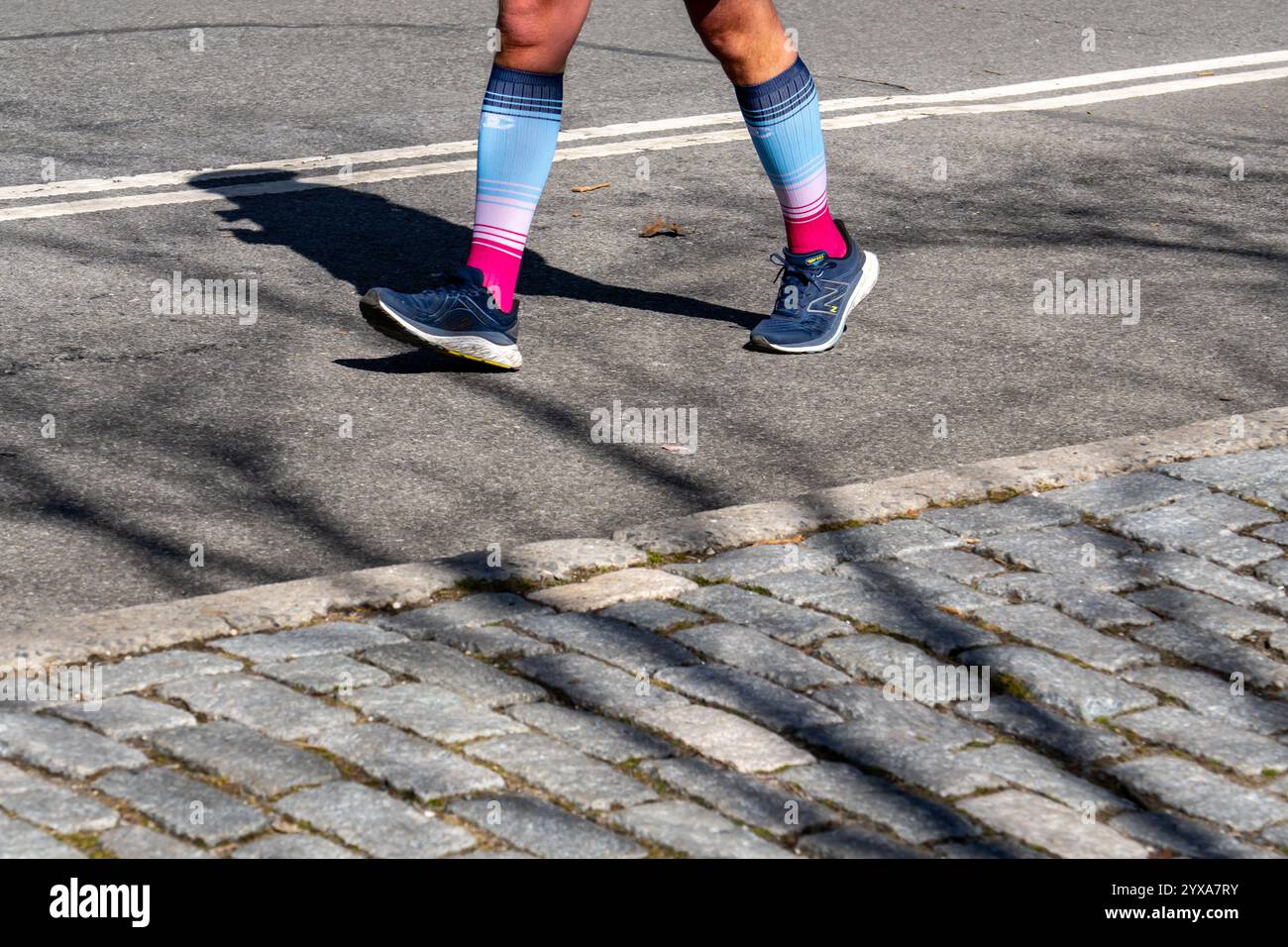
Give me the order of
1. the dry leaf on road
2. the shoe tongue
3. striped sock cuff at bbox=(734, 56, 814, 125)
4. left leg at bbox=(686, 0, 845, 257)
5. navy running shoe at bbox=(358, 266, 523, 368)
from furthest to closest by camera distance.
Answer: the dry leaf on road → the shoe tongue → striped sock cuff at bbox=(734, 56, 814, 125) → left leg at bbox=(686, 0, 845, 257) → navy running shoe at bbox=(358, 266, 523, 368)

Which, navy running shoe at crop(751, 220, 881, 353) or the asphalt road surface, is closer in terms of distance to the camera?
the asphalt road surface

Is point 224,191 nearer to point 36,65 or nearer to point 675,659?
point 36,65

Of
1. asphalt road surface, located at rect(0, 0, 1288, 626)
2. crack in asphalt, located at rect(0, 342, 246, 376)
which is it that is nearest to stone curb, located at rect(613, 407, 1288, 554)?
asphalt road surface, located at rect(0, 0, 1288, 626)

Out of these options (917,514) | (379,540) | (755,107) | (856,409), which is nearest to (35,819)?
(379,540)

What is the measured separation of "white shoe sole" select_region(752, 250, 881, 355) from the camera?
5.19 m

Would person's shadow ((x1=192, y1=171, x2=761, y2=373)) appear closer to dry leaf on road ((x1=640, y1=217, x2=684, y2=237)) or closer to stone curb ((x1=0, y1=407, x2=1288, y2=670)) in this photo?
dry leaf on road ((x1=640, y1=217, x2=684, y2=237))

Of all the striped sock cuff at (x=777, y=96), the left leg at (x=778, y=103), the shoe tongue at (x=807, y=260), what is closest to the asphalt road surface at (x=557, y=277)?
the shoe tongue at (x=807, y=260)

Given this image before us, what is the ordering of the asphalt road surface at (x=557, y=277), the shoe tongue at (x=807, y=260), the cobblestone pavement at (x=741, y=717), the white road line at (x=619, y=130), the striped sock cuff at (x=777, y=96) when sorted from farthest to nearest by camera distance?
the white road line at (x=619, y=130) < the shoe tongue at (x=807, y=260) < the striped sock cuff at (x=777, y=96) < the asphalt road surface at (x=557, y=277) < the cobblestone pavement at (x=741, y=717)

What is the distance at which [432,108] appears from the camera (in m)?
7.97

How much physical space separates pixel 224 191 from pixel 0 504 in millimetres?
2819

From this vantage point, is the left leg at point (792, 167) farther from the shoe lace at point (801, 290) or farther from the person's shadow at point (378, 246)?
the person's shadow at point (378, 246)

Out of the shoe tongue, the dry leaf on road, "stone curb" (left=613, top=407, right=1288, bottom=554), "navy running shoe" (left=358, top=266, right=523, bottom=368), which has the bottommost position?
"stone curb" (left=613, top=407, right=1288, bottom=554)

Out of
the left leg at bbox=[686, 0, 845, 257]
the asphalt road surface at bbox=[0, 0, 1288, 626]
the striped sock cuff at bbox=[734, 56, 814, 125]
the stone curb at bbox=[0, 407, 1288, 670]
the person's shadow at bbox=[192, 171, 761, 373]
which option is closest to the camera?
the stone curb at bbox=[0, 407, 1288, 670]

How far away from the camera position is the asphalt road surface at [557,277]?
4.21m
